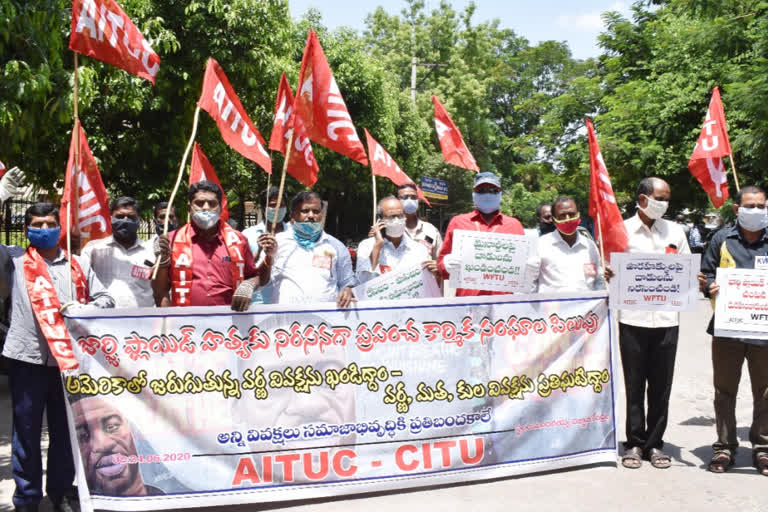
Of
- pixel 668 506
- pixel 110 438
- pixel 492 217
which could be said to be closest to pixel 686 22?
pixel 492 217

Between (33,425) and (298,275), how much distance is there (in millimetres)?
1970

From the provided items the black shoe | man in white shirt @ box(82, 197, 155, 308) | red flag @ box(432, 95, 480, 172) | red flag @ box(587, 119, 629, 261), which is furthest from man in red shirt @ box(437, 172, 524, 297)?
the black shoe

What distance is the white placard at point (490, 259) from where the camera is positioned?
5.51 meters

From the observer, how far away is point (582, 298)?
5398 mm

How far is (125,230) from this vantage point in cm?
545

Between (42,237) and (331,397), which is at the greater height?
(42,237)

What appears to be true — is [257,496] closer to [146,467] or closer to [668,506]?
[146,467]

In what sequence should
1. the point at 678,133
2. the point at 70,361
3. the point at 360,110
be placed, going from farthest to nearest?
the point at 360,110 < the point at 678,133 < the point at 70,361

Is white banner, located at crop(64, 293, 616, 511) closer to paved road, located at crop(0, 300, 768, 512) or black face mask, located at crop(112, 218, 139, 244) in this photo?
paved road, located at crop(0, 300, 768, 512)

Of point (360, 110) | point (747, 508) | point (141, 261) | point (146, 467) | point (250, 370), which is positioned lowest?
point (747, 508)

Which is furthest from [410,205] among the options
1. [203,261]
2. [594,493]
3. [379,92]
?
[379,92]

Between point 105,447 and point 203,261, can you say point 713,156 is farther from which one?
point 105,447

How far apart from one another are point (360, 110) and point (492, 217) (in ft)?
75.4

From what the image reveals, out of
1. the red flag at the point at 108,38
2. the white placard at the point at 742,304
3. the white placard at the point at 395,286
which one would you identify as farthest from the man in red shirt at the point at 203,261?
the white placard at the point at 742,304
